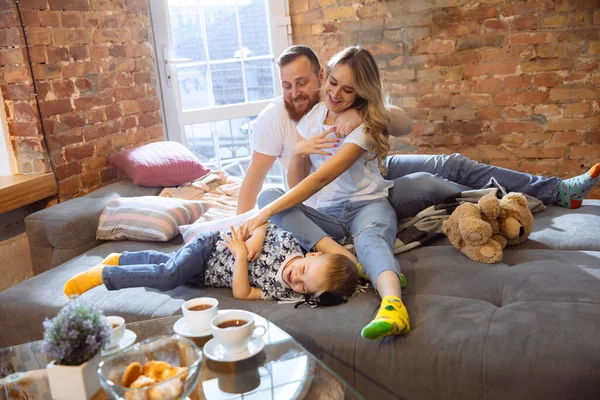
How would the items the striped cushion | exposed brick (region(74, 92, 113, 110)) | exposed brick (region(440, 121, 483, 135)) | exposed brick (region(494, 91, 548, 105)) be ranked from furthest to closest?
exposed brick (region(440, 121, 483, 135)) < exposed brick (region(494, 91, 548, 105)) < exposed brick (region(74, 92, 113, 110)) < the striped cushion

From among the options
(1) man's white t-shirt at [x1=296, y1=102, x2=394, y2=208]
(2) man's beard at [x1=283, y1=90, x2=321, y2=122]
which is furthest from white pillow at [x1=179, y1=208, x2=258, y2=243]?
(2) man's beard at [x1=283, y1=90, x2=321, y2=122]

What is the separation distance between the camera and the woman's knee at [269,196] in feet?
7.46

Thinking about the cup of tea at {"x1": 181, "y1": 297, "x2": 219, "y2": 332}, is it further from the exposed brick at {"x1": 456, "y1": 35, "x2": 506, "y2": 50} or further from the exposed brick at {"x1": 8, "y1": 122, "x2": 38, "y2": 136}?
the exposed brick at {"x1": 456, "y1": 35, "x2": 506, "y2": 50}

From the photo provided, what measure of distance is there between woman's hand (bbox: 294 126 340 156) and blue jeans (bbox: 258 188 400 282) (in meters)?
0.19

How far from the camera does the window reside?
364 cm

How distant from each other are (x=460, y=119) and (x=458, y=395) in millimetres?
2336

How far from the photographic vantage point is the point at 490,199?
215 centimetres

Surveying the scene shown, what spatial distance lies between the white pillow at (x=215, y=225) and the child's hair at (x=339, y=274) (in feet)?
1.95

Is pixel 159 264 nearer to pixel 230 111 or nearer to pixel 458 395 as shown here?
pixel 458 395

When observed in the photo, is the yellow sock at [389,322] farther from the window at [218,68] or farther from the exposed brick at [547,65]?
the window at [218,68]

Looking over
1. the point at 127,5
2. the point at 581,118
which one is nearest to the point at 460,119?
the point at 581,118

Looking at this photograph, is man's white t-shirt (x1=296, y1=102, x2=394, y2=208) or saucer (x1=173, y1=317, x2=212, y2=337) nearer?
saucer (x1=173, y1=317, x2=212, y2=337)

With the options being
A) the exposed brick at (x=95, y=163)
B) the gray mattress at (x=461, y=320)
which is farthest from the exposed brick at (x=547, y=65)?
the exposed brick at (x=95, y=163)

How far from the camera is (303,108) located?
244 cm
